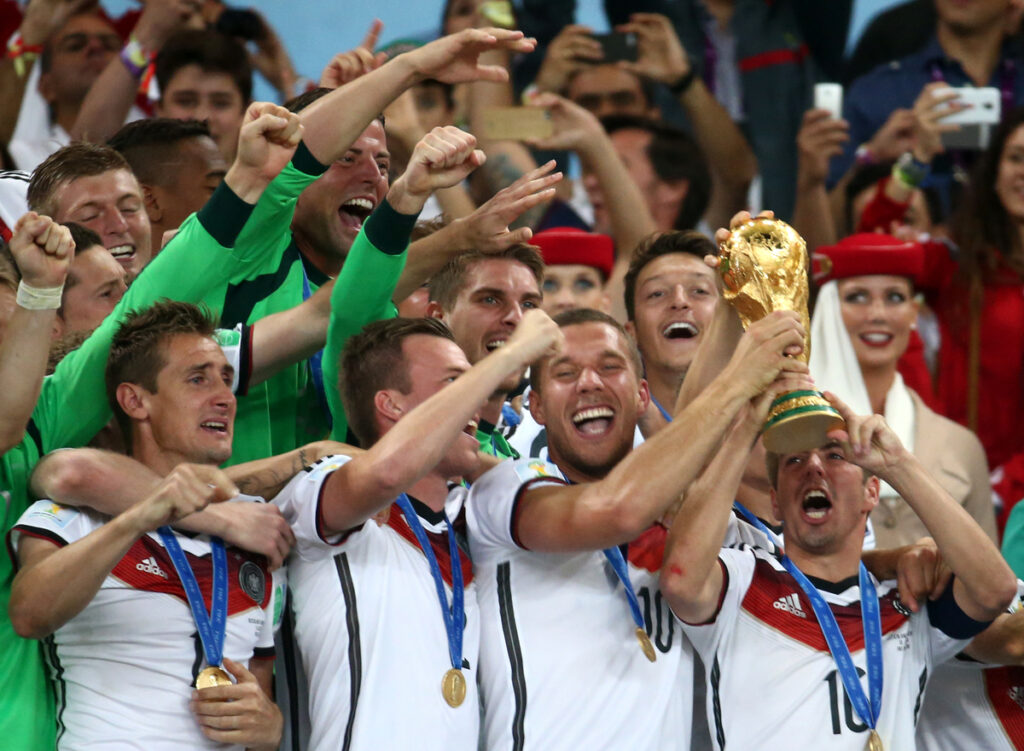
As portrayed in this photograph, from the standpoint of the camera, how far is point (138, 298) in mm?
4387

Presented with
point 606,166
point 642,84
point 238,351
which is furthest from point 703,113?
point 238,351

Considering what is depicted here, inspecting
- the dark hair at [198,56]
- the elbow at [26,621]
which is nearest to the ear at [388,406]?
the elbow at [26,621]

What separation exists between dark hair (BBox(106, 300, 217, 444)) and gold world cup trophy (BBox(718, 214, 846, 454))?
1.40 meters

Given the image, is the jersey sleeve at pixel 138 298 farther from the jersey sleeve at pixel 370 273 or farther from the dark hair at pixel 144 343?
the jersey sleeve at pixel 370 273

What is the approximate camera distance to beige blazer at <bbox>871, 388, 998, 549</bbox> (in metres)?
5.93

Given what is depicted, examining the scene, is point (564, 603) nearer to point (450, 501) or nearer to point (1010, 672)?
point (450, 501)

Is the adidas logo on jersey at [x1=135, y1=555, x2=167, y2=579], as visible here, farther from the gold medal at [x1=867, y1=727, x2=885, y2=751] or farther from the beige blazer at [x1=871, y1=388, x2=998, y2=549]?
the beige blazer at [x1=871, y1=388, x2=998, y2=549]

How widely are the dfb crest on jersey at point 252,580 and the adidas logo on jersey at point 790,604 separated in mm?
1350

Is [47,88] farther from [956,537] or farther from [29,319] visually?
[956,537]

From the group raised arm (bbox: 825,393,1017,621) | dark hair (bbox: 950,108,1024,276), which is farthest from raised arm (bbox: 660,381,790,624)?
dark hair (bbox: 950,108,1024,276)

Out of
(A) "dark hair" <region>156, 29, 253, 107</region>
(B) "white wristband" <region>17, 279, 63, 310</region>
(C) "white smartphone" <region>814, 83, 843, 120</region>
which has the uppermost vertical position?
(A) "dark hair" <region>156, 29, 253, 107</region>

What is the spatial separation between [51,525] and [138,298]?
0.74m

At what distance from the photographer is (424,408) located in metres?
3.83

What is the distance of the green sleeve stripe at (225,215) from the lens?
4.32 m
